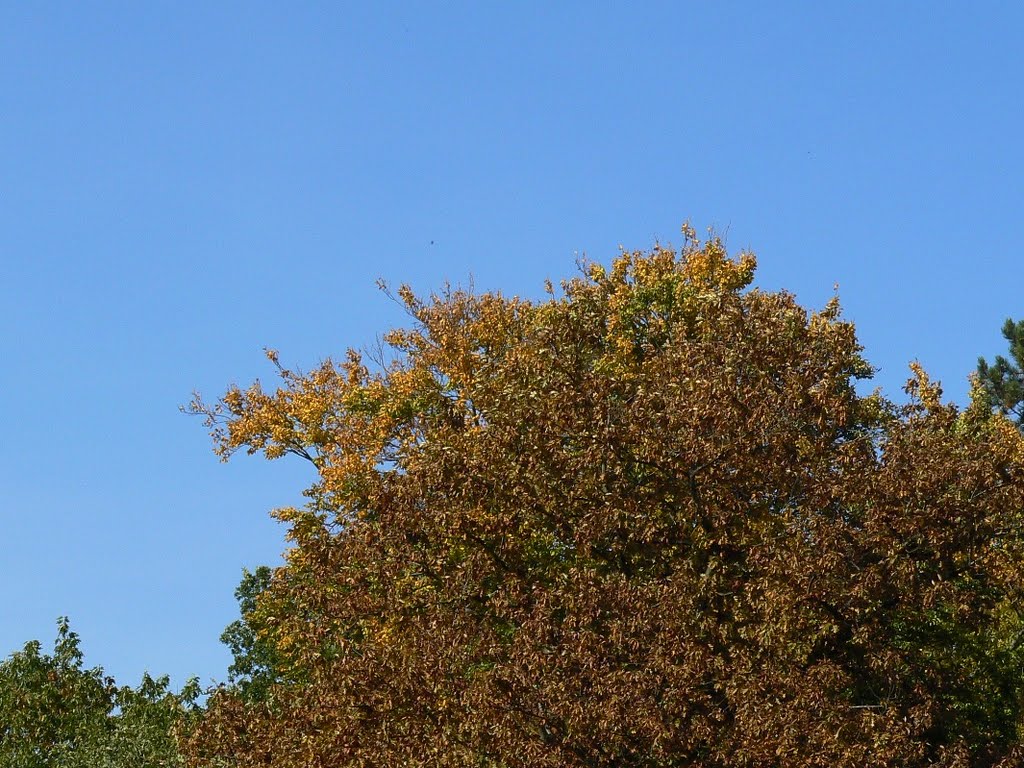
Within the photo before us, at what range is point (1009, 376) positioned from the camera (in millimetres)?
71938

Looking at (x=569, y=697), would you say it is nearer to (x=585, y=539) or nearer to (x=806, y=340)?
(x=585, y=539)

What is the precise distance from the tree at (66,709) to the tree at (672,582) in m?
7.80

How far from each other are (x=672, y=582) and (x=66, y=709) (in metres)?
20.8

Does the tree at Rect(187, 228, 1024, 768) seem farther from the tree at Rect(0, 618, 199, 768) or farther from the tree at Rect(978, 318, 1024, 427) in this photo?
the tree at Rect(978, 318, 1024, 427)

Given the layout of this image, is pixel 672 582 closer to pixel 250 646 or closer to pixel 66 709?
pixel 66 709

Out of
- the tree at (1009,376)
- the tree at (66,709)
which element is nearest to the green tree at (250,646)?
the tree at (66,709)

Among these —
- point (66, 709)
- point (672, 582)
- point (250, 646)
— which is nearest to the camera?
point (672, 582)

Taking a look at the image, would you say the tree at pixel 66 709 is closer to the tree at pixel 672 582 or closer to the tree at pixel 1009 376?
the tree at pixel 672 582

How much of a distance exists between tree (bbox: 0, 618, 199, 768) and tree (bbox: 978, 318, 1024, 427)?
157 feet

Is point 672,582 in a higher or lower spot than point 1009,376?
lower

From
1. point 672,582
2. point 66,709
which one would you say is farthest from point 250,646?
point 672,582

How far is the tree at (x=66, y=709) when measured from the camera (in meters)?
34.3

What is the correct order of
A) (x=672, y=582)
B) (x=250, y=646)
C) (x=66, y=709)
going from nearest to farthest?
(x=672, y=582) < (x=66, y=709) < (x=250, y=646)

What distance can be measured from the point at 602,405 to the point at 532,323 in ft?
30.5
